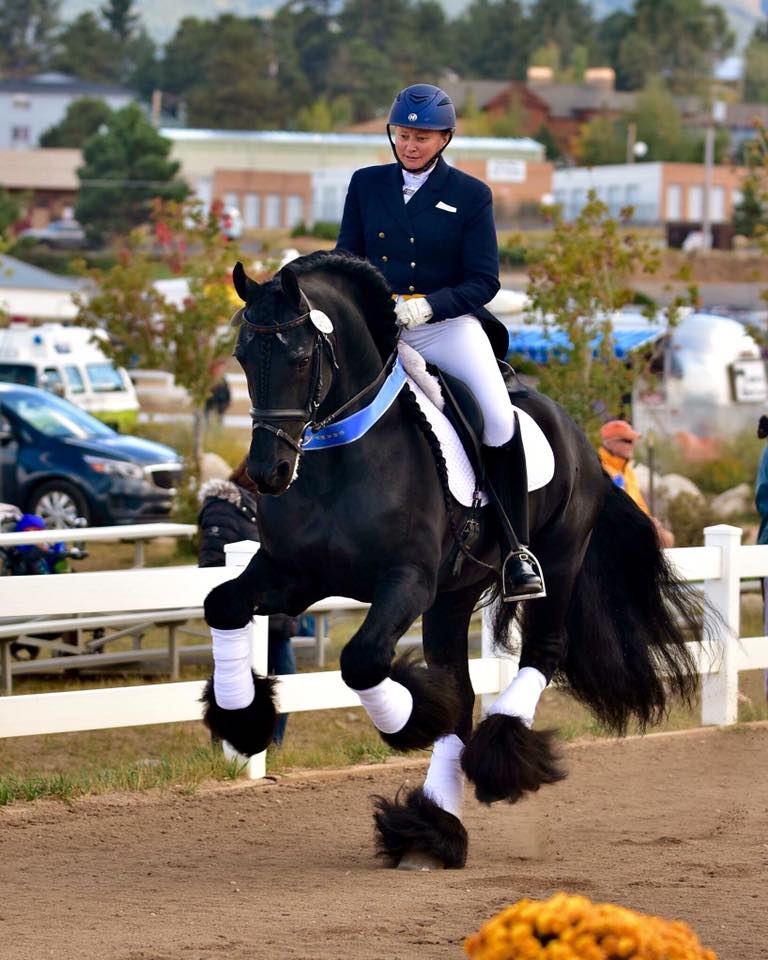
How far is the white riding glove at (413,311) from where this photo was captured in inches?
252

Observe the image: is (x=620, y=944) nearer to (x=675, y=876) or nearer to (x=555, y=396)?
(x=675, y=876)

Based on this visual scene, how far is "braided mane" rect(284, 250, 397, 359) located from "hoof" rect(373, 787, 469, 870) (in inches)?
76.4

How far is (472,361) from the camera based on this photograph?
6680 millimetres

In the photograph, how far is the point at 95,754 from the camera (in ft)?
34.9

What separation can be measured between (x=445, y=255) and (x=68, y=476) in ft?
45.9

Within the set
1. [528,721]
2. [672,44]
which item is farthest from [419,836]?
[672,44]

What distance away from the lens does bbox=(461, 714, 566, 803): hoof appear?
646 centimetres

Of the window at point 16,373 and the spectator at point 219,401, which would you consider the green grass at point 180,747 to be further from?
the spectator at point 219,401

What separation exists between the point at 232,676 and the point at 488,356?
1.68m

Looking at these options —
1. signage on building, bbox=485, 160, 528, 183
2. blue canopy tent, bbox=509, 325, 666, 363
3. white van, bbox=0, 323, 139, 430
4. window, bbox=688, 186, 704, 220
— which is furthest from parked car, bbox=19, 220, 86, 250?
blue canopy tent, bbox=509, 325, 666, 363

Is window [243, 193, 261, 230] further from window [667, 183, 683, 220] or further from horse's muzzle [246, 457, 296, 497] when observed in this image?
horse's muzzle [246, 457, 296, 497]

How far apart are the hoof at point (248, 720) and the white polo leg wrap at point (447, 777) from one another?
2.74 feet

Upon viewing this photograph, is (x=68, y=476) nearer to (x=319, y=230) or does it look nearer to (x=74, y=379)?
(x=74, y=379)

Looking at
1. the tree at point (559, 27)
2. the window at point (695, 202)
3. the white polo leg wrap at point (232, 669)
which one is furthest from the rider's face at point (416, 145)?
the tree at point (559, 27)
